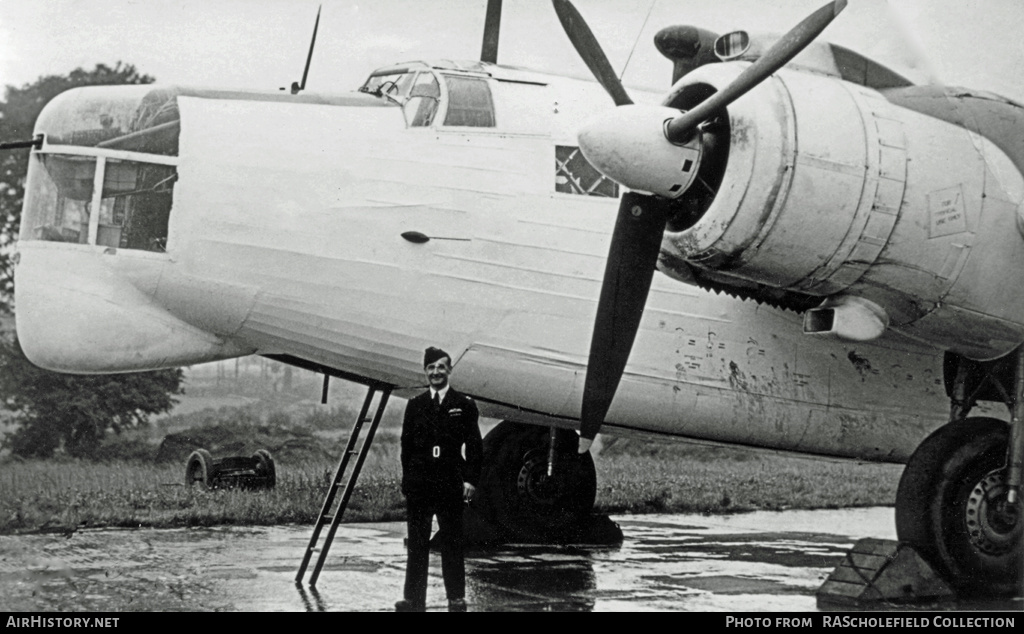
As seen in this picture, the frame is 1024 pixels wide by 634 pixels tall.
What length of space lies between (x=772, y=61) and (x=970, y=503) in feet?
11.2

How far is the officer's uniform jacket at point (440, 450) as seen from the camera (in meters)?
7.06

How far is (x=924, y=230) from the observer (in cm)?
760

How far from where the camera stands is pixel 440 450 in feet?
23.2

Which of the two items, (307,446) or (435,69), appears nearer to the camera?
(435,69)

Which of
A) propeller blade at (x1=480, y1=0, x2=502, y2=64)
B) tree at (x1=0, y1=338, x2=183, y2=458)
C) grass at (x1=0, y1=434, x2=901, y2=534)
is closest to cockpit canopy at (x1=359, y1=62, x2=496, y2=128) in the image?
propeller blade at (x1=480, y1=0, x2=502, y2=64)

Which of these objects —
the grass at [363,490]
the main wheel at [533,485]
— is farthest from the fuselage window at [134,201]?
the main wheel at [533,485]

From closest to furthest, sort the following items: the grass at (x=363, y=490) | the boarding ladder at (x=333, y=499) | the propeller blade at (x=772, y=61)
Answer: the propeller blade at (x=772, y=61) → the boarding ladder at (x=333, y=499) → the grass at (x=363, y=490)

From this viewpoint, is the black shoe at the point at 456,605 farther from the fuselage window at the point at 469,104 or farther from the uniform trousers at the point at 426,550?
the fuselage window at the point at 469,104

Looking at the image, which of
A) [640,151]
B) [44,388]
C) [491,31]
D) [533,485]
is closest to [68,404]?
[44,388]

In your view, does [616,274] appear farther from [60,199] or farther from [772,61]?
[60,199]

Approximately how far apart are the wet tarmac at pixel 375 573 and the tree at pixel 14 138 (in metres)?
5.78
